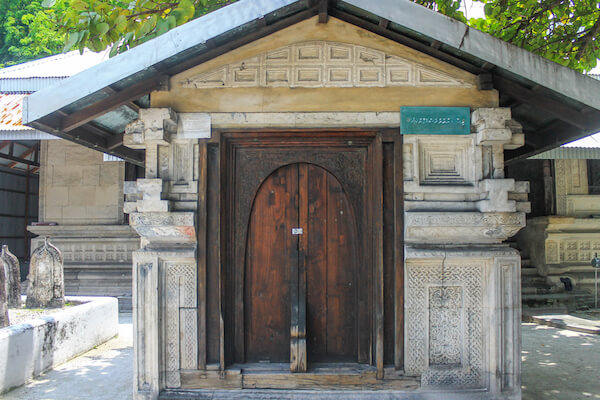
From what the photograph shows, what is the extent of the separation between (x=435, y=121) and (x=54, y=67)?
1036 centimetres

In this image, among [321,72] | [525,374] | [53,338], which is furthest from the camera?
[53,338]

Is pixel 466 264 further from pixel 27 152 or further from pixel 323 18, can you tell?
pixel 27 152

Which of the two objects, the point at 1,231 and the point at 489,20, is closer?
the point at 489,20

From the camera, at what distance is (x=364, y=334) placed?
4.44 metres

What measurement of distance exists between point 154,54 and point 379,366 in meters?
3.41

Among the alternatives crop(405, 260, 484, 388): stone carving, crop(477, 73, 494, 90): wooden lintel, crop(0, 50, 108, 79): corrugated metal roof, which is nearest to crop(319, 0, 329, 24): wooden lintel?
crop(477, 73, 494, 90): wooden lintel

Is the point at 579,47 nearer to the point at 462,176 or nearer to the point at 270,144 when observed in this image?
the point at 462,176

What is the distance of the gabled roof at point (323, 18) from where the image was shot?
376cm

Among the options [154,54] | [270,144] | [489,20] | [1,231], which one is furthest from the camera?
[1,231]

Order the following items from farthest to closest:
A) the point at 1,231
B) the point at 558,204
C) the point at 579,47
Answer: the point at 1,231 < the point at 558,204 < the point at 579,47

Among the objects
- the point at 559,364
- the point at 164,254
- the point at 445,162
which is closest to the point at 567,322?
the point at 559,364

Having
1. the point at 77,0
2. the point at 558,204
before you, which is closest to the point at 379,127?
the point at 77,0

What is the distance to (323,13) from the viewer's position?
4.24 meters

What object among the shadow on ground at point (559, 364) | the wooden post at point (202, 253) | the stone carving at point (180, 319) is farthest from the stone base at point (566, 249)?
the stone carving at point (180, 319)
